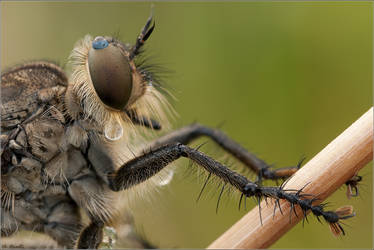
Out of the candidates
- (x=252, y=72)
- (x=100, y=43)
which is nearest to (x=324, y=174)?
(x=100, y=43)

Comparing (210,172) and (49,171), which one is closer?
(210,172)

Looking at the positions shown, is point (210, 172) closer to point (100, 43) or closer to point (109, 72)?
point (109, 72)

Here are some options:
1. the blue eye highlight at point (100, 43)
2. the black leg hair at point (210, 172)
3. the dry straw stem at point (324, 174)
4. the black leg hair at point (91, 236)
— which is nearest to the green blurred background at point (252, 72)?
the black leg hair at point (91, 236)

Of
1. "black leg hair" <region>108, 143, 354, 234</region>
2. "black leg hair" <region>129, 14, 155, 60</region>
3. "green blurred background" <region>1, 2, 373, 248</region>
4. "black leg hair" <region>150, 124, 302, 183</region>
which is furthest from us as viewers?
"green blurred background" <region>1, 2, 373, 248</region>

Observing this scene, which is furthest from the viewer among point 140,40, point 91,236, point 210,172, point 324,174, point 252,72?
point 252,72

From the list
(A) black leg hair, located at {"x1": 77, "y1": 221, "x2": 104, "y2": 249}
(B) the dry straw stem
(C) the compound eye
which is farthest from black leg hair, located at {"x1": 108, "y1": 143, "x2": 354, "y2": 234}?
(C) the compound eye

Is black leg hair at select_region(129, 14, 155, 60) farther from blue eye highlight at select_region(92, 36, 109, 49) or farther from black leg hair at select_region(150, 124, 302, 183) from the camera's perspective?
black leg hair at select_region(150, 124, 302, 183)
